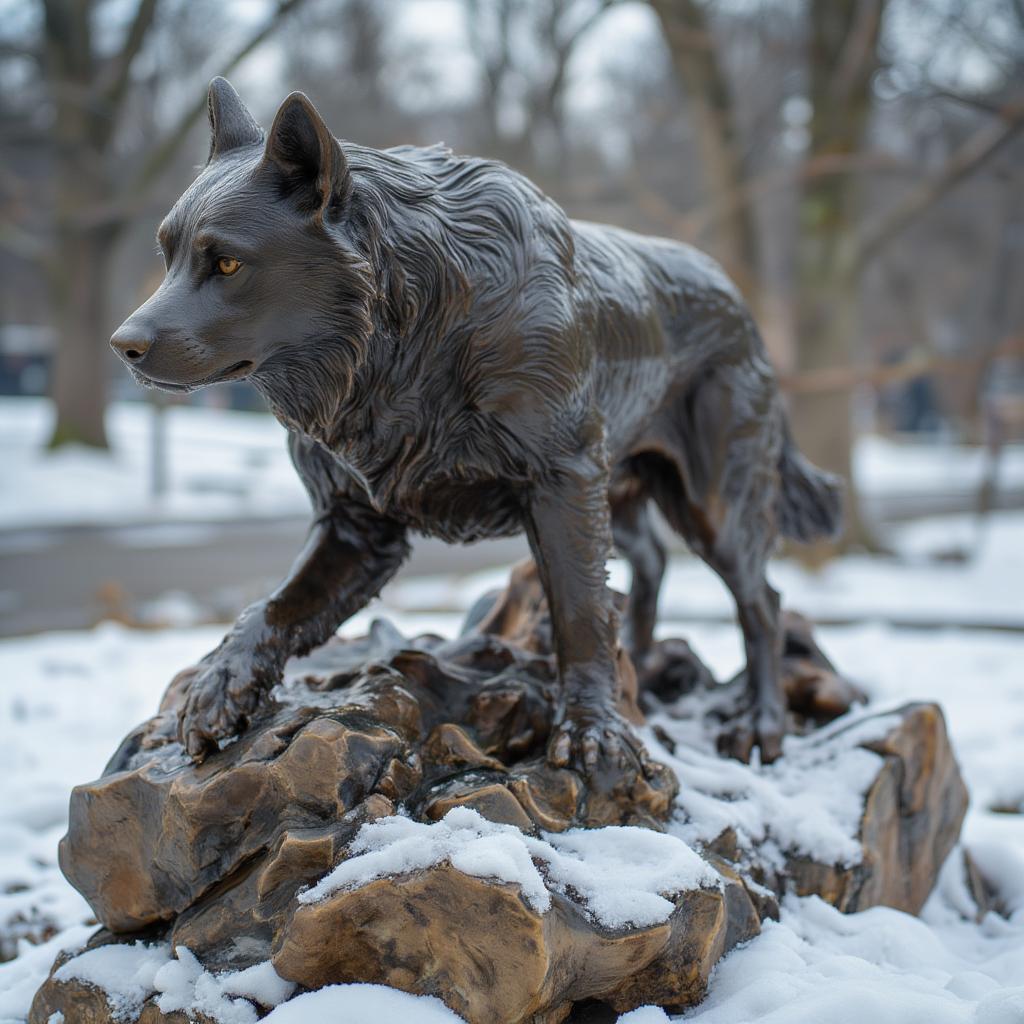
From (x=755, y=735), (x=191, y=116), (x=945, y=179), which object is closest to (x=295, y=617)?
(x=755, y=735)

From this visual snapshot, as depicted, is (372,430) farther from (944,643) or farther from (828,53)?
(828,53)

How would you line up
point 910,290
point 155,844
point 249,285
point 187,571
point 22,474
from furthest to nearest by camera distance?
point 910,290, point 22,474, point 187,571, point 155,844, point 249,285

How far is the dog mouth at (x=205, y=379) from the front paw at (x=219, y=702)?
0.75m

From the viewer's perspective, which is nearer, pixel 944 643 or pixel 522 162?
pixel 944 643

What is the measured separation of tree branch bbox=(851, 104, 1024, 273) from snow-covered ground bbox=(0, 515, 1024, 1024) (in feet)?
9.72

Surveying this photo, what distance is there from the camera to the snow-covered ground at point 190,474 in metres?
14.9

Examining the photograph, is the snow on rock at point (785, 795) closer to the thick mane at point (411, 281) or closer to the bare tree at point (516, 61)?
the thick mane at point (411, 281)

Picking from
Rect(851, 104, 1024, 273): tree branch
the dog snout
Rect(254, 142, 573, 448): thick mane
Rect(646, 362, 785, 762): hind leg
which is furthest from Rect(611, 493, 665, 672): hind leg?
Rect(851, 104, 1024, 273): tree branch

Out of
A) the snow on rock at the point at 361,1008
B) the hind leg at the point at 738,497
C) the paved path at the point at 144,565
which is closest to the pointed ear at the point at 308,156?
the hind leg at the point at 738,497

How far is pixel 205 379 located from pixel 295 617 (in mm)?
819

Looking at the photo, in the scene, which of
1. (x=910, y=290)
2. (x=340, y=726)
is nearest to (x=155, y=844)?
(x=340, y=726)

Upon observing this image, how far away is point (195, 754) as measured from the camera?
8.66ft

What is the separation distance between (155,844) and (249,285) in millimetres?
1305

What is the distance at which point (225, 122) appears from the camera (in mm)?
2529
